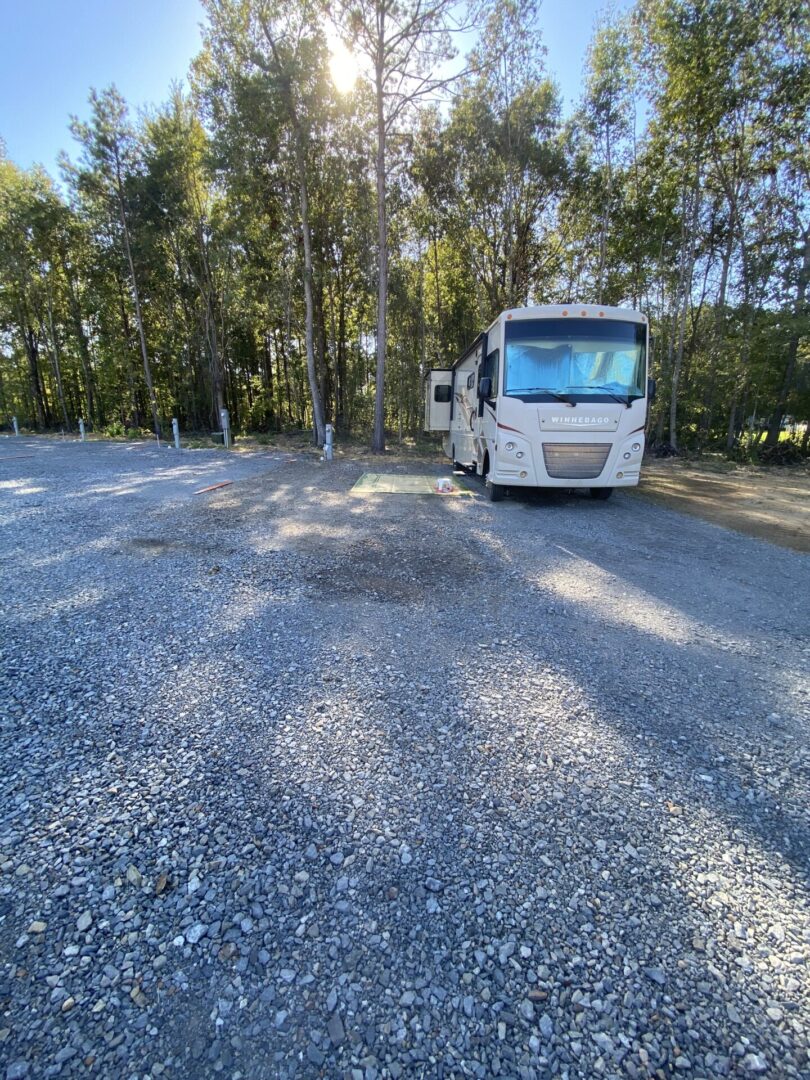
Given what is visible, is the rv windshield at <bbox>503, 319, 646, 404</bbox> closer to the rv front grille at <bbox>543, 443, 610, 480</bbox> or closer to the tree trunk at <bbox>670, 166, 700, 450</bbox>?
the rv front grille at <bbox>543, 443, 610, 480</bbox>

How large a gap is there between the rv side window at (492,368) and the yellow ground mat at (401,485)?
182 centimetres

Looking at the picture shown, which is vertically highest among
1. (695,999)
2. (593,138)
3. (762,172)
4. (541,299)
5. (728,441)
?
(593,138)

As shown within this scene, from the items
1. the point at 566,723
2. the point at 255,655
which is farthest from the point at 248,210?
the point at 566,723

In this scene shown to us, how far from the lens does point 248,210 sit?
14359 millimetres

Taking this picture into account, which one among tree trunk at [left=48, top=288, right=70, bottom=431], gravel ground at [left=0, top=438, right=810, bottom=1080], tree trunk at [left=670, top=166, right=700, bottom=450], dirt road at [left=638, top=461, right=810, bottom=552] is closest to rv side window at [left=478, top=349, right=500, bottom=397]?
dirt road at [left=638, top=461, right=810, bottom=552]

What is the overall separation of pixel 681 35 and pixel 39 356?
2963cm

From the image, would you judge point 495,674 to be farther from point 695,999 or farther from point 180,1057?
point 180,1057

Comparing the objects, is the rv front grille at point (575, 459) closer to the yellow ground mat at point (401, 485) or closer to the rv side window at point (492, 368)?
the rv side window at point (492, 368)

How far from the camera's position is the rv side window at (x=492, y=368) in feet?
22.2

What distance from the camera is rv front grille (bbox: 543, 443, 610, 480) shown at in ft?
20.5

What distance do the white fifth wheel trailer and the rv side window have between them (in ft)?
0.70

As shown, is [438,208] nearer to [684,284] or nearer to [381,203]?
[381,203]

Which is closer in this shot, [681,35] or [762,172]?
[681,35]

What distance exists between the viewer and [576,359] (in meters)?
6.29
